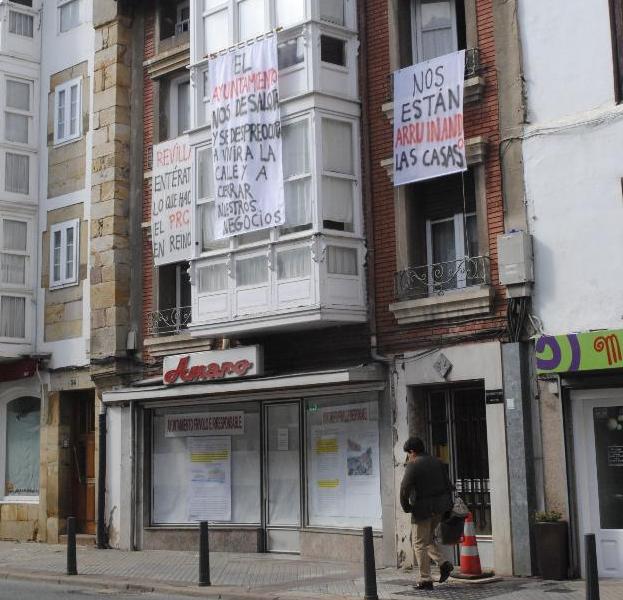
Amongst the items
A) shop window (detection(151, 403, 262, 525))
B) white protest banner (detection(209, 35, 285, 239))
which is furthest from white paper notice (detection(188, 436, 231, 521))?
white protest banner (detection(209, 35, 285, 239))

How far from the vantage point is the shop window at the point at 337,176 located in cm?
1688

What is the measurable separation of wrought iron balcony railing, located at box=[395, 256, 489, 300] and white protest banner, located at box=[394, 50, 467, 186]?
4.38ft

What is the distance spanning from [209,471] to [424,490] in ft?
23.3

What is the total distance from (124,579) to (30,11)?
44.6 ft

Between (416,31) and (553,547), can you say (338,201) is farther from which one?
(553,547)

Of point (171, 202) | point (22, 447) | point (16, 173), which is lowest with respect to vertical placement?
point (22, 447)

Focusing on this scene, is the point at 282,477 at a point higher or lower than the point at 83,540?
higher

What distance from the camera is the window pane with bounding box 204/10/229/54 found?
1869 centimetres

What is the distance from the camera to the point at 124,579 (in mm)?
15391

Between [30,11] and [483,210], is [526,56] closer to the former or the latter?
[483,210]

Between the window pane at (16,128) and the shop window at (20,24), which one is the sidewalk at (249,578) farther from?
the shop window at (20,24)

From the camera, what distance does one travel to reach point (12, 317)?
2242 centimetres

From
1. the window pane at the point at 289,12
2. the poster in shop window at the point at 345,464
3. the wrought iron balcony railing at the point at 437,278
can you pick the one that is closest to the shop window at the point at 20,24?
the window pane at the point at 289,12

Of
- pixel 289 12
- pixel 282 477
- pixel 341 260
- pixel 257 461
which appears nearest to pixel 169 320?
pixel 257 461
